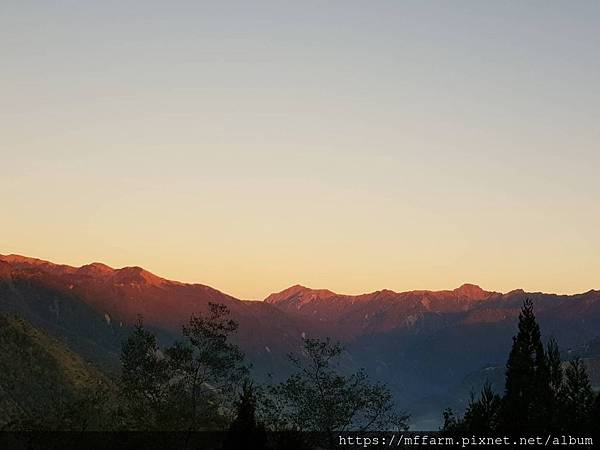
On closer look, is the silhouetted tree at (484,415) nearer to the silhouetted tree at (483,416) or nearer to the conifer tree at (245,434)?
the silhouetted tree at (483,416)

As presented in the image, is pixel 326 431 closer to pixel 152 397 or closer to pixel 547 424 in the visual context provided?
pixel 152 397

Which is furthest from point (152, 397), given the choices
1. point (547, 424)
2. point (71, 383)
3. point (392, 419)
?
point (71, 383)

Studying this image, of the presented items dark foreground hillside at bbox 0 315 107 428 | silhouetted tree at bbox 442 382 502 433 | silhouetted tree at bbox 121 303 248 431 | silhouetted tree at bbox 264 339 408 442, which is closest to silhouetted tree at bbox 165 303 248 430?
silhouetted tree at bbox 121 303 248 431

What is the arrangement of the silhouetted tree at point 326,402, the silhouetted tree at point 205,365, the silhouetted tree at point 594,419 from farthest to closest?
the silhouetted tree at point 326,402
the silhouetted tree at point 205,365
the silhouetted tree at point 594,419

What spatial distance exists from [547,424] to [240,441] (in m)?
25.5

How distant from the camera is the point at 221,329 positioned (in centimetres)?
7762

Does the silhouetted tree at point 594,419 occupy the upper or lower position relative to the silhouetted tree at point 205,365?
lower

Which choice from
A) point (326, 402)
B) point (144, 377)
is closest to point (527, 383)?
point (326, 402)

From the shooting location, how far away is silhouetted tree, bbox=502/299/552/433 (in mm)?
61062

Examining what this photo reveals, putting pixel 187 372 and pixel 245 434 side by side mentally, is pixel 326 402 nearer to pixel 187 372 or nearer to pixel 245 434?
pixel 187 372

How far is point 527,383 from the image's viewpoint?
6400 cm

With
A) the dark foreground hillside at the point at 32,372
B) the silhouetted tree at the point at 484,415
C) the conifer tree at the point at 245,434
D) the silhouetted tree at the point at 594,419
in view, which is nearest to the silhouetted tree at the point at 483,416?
the silhouetted tree at the point at 484,415

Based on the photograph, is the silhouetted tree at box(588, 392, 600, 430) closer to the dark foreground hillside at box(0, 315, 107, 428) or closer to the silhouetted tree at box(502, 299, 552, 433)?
the silhouetted tree at box(502, 299, 552, 433)

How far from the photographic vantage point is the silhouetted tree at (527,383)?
61.1 metres
